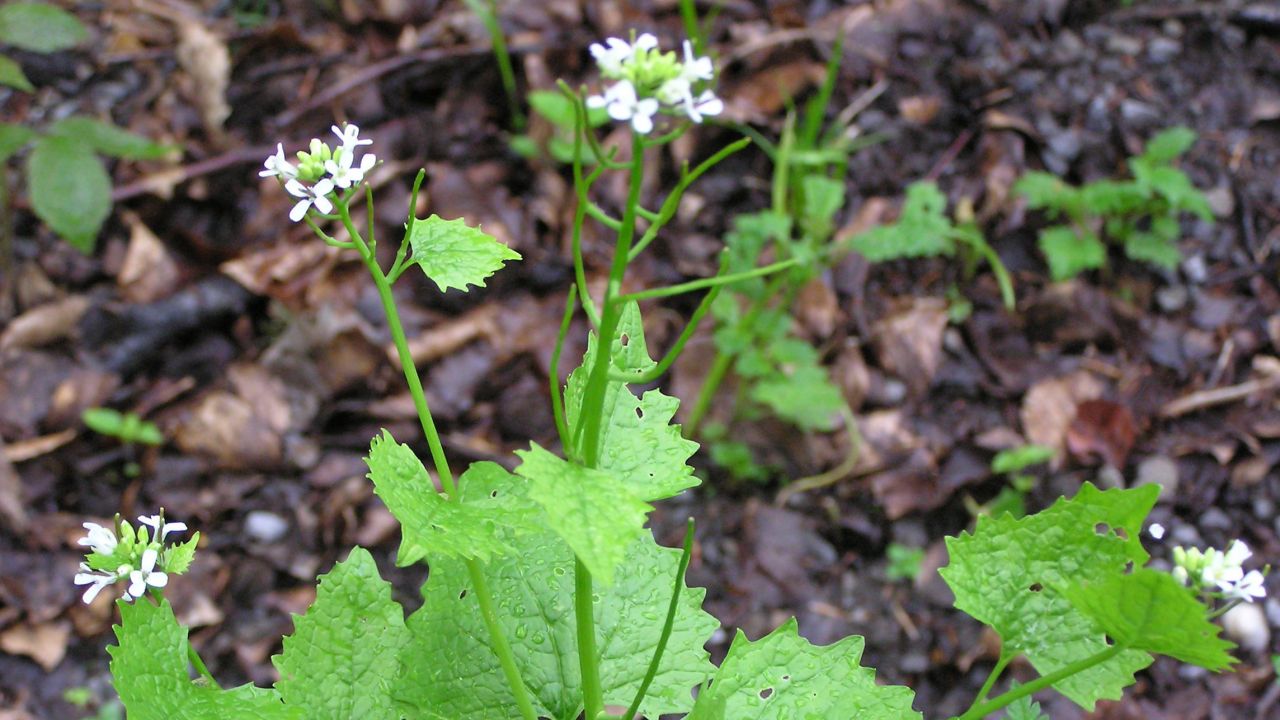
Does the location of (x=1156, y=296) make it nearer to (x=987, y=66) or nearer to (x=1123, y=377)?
(x=1123, y=377)

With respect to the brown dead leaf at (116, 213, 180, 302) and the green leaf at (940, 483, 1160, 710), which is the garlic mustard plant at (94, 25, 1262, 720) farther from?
the brown dead leaf at (116, 213, 180, 302)

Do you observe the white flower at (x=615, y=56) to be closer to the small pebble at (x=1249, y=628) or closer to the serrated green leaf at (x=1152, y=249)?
the small pebble at (x=1249, y=628)

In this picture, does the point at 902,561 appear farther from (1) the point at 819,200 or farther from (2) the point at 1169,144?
(2) the point at 1169,144

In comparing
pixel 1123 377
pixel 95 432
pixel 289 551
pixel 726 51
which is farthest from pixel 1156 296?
pixel 95 432

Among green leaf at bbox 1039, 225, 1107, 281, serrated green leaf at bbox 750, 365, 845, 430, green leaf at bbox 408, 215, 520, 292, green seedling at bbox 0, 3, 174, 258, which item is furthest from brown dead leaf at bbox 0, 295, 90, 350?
green leaf at bbox 1039, 225, 1107, 281

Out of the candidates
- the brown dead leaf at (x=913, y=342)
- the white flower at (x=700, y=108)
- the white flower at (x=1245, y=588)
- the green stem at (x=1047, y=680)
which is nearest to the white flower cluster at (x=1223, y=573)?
the white flower at (x=1245, y=588)
